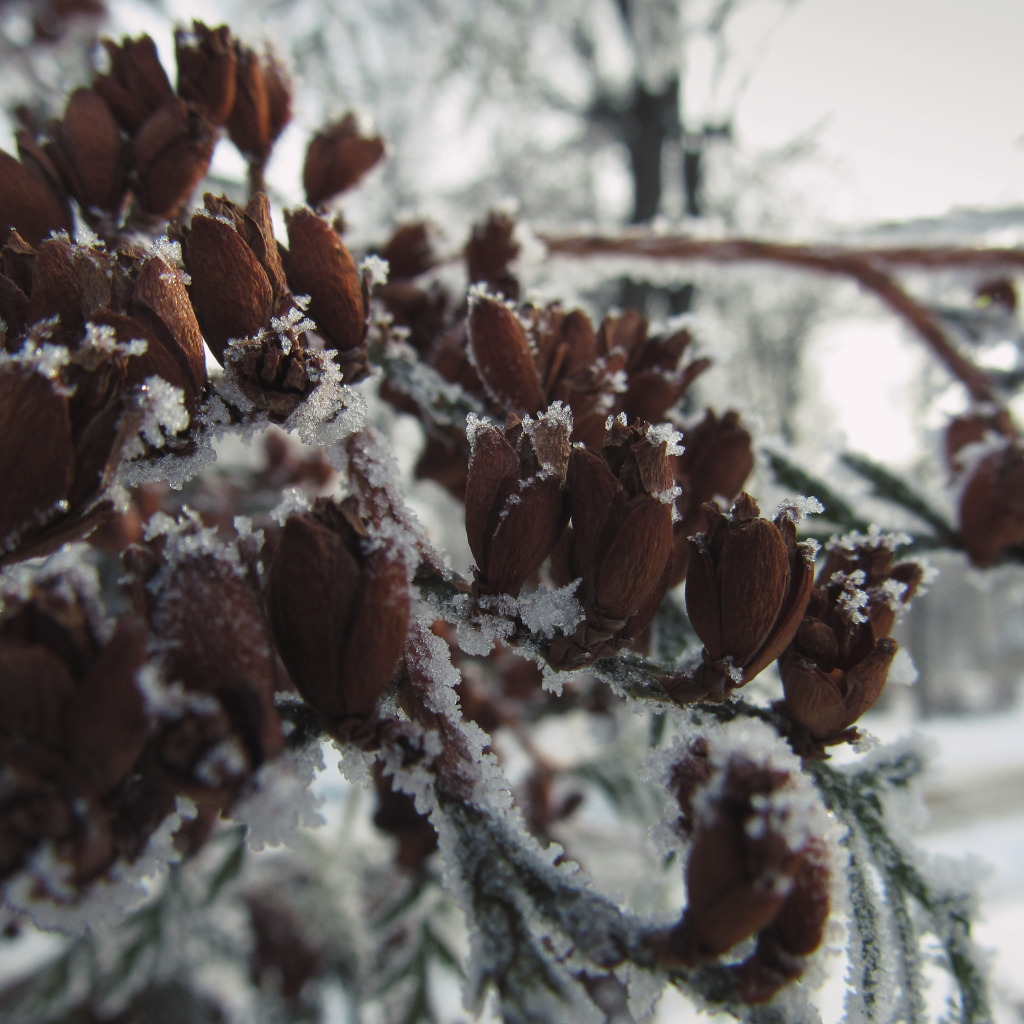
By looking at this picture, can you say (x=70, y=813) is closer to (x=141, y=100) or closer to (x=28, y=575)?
(x=28, y=575)

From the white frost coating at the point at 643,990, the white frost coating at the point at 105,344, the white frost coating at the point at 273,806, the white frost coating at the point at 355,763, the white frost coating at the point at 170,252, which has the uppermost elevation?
the white frost coating at the point at 170,252

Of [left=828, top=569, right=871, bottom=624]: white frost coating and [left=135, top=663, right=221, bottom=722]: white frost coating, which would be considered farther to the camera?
[left=828, top=569, right=871, bottom=624]: white frost coating

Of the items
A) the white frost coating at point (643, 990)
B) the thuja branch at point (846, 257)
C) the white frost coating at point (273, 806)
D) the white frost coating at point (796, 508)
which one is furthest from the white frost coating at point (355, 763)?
the thuja branch at point (846, 257)

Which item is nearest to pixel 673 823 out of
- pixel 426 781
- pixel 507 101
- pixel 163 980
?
pixel 426 781

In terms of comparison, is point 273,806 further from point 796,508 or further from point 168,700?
point 796,508

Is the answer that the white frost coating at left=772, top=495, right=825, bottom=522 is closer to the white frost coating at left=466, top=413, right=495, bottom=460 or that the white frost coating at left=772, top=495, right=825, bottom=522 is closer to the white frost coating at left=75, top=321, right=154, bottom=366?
the white frost coating at left=466, top=413, right=495, bottom=460

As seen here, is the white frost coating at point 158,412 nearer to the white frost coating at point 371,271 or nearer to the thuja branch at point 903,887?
the white frost coating at point 371,271

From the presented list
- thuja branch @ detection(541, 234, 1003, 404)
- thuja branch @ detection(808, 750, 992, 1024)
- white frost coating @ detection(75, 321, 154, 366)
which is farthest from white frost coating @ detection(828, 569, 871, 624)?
thuja branch @ detection(541, 234, 1003, 404)
